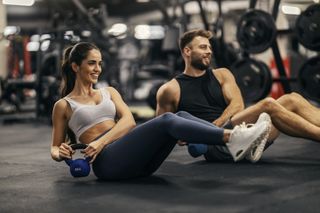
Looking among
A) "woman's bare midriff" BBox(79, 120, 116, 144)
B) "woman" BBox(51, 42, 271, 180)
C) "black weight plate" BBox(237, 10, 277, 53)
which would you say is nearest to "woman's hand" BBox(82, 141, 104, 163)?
"woman" BBox(51, 42, 271, 180)

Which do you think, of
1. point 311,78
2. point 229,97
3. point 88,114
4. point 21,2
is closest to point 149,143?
point 88,114

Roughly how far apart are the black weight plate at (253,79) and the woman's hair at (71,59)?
3.03 m

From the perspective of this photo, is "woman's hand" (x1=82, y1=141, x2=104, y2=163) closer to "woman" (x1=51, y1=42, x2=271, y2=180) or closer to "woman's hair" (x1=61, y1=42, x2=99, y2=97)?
"woman" (x1=51, y1=42, x2=271, y2=180)

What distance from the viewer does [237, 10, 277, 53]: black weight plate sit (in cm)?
549

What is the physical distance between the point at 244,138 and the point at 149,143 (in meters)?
0.43

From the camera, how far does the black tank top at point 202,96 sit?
3354mm

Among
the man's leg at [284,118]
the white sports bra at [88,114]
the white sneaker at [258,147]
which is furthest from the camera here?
the man's leg at [284,118]

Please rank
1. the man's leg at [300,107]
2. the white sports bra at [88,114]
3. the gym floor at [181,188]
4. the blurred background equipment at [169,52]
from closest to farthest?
the gym floor at [181,188], the white sports bra at [88,114], the man's leg at [300,107], the blurred background equipment at [169,52]

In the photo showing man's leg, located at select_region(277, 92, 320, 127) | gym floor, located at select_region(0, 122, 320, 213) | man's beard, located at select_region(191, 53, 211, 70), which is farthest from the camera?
man's beard, located at select_region(191, 53, 211, 70)

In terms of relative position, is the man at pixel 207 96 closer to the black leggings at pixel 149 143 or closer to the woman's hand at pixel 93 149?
the black leggings at pixel 149 143

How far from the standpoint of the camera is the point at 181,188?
102 inches

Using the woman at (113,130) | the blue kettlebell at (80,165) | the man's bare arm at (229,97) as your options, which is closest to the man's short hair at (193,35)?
the man's bare arm at (229,97)

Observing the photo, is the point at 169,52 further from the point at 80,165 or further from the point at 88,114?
the point at 80,165

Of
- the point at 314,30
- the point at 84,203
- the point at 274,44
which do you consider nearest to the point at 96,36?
the point at 274,44
